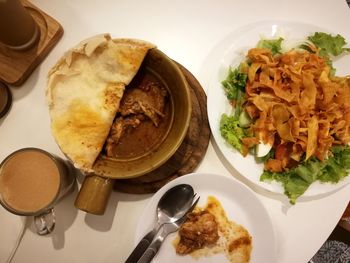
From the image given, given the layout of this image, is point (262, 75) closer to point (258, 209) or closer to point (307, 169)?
point (307, 169)

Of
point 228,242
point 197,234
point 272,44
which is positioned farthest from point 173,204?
point 272,44

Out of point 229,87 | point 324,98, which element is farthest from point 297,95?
point 229,87

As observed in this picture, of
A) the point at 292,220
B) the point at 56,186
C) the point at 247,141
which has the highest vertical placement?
the point at 247,141

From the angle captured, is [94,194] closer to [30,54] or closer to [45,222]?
[45,222]

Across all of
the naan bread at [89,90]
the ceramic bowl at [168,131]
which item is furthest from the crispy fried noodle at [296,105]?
the naan bread at [89,90]

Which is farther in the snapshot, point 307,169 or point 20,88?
point 20,88

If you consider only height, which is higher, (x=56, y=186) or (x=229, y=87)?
(x=229, y=87)
